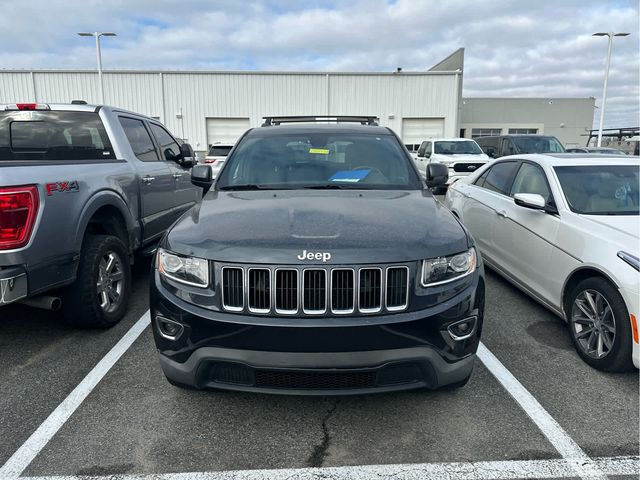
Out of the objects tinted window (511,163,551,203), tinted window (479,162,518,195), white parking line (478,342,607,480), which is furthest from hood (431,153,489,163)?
white parking line (478,342,607,480)

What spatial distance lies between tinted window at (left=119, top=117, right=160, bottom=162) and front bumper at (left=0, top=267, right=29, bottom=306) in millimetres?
2386

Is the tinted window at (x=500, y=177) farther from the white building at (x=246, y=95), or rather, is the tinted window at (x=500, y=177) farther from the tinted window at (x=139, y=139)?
the white building at (x=246, y=95)

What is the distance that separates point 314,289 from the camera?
2.38m

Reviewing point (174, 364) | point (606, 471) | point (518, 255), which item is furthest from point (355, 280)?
point (518, 255)

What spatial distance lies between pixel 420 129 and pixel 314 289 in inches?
1095

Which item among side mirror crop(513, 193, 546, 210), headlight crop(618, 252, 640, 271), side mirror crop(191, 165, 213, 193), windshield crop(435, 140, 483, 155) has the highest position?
windshield crop(435, 140, 483, 155)

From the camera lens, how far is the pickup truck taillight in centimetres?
285

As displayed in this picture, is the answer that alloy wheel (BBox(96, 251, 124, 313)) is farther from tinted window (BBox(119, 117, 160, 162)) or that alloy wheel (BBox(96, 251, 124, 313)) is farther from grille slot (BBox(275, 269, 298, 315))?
grille slot (BBox(275, 269, 298, 315))

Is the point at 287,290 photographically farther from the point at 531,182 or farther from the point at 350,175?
the point at 531,182

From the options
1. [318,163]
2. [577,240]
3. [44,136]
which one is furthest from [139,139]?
[577,240]

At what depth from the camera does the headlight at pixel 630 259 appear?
10.3 ft

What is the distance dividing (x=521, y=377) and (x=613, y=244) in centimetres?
116

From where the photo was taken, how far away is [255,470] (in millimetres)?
2396

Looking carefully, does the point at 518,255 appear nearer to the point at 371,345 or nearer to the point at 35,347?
the point at 371,345
